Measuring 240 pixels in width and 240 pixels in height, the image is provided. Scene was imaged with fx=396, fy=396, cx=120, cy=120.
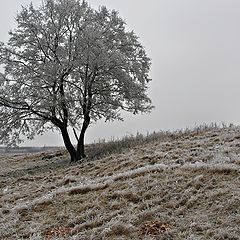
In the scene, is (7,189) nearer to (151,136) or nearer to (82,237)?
(82,237)

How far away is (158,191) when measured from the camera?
9.84 m

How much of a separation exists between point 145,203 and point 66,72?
14.7 m

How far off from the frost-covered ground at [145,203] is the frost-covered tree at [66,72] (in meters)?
7.96

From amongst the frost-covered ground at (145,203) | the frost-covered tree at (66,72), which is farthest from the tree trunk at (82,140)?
the frost-covered ground at (145,203)

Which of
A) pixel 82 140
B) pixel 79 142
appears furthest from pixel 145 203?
pixel 82 140

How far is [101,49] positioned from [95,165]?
25.1 feet

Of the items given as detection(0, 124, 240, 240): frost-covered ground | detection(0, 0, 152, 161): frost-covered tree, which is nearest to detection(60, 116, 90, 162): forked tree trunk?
detection(0, 0, 152, 161): frost-covered tree

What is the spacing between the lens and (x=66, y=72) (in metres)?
22.6

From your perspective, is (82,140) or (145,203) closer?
(145,203)

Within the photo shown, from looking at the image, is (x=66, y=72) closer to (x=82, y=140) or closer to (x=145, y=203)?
(x=82, y=140)

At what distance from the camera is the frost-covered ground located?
7680 mm

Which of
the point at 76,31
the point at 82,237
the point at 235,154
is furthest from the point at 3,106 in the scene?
the point at 82,237

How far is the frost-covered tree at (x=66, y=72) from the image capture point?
22.0 metres

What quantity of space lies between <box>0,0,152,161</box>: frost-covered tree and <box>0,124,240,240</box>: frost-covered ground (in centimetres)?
796
